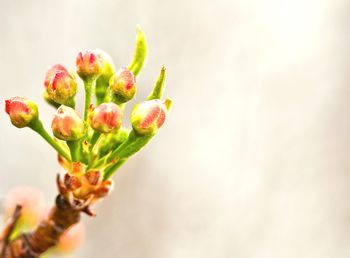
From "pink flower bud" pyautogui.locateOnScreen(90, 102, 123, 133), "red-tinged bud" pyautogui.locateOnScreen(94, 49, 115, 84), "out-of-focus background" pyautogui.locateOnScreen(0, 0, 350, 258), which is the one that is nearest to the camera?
"pink flower bud" pyautogui.locateOnScreen(90, 102, 123, 133)

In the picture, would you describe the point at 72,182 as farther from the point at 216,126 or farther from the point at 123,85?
the point at 216,126

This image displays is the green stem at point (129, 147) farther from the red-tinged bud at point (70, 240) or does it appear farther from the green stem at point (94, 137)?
the red-tinged bud at point (70, 240)

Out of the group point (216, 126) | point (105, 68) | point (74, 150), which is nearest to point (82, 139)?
point (74, 150)

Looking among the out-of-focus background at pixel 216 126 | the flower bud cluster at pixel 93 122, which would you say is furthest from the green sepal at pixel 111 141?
the out-of-focus background at pixel 216 126

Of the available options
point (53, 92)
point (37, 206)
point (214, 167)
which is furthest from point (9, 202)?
point (214, 167)

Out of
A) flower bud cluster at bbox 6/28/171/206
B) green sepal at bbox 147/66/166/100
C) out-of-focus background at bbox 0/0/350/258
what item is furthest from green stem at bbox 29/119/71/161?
out-of-focus background at bbox 0/0/350/258

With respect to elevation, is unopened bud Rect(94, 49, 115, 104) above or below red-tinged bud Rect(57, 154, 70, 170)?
above

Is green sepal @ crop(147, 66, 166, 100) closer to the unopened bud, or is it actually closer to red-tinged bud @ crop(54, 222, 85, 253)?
the unopened bud
